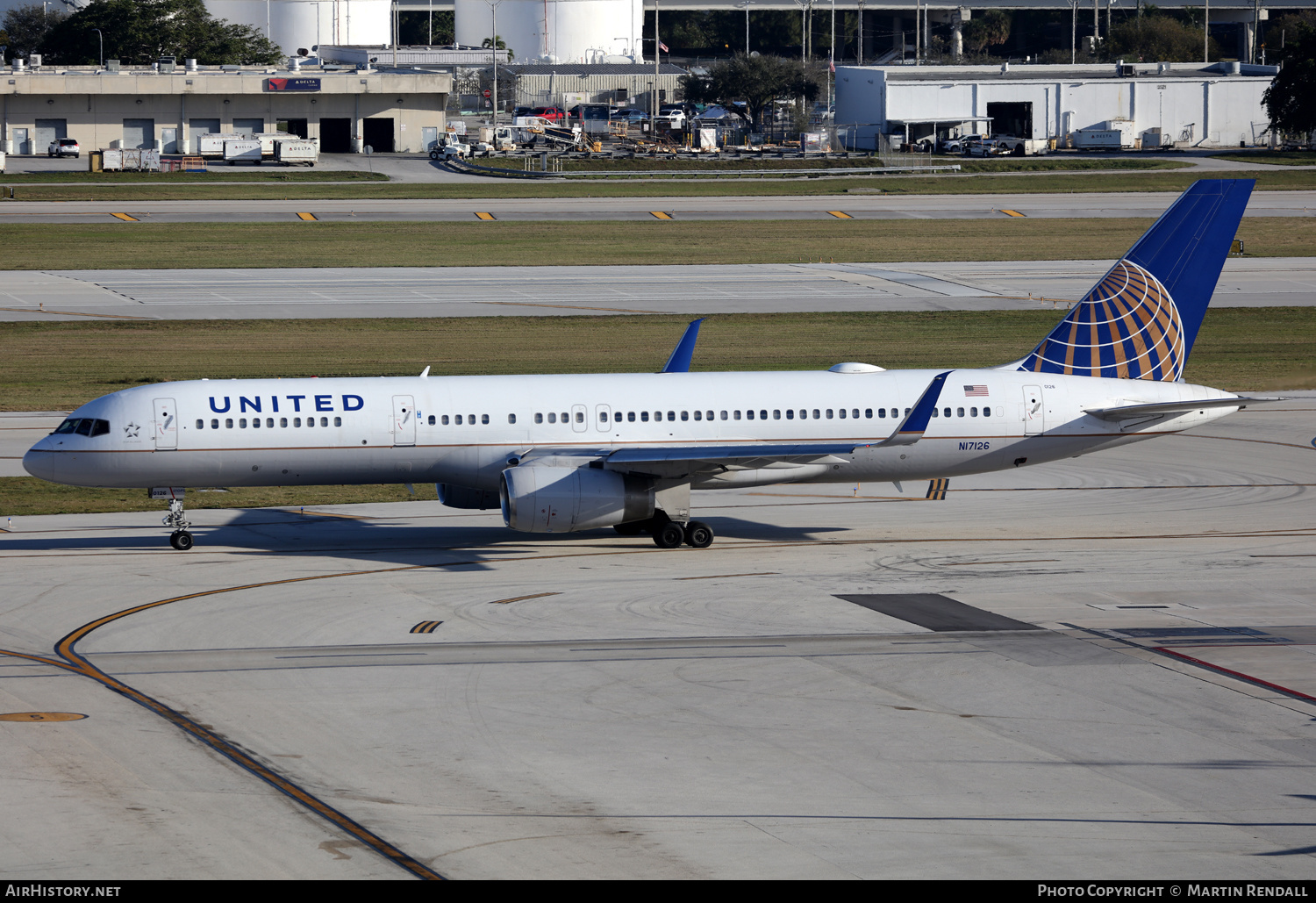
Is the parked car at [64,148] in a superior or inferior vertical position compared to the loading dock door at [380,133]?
inferior

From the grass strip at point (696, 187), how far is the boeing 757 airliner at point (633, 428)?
85692mm

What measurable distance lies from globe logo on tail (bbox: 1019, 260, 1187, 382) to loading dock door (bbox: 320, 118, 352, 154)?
139 m

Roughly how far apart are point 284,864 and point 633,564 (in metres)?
18.5

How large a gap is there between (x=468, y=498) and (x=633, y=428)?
472cm

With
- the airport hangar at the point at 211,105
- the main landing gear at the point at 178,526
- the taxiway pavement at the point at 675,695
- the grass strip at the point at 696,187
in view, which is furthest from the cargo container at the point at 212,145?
the main landing gear at the point at 178,526

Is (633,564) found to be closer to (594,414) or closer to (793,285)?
(594,414)

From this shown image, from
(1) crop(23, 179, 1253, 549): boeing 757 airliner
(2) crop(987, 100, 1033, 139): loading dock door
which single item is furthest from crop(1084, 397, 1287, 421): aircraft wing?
(2) crop(987, 100, 1033, 139): loading dock door

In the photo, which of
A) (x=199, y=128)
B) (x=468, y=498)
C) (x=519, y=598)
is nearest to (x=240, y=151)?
(x=199, y=128)

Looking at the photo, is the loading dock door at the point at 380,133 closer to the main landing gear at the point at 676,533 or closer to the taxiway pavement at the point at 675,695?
the taxiway pavement at the point at 675,695

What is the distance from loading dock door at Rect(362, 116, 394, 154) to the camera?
17025 centimetres

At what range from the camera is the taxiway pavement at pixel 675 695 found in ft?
63.8

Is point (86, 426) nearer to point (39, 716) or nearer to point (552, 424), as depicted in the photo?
point (552, 424)

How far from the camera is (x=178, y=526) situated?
38.3 meters
